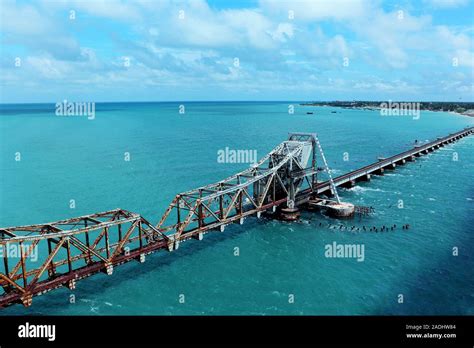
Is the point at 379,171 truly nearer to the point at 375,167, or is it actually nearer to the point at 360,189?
the point at 375,167

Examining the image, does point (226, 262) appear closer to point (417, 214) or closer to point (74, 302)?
point (74, 302)

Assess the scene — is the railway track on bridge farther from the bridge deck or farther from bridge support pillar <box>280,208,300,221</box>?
bridge support pillar <box>280,208,300,221</box>

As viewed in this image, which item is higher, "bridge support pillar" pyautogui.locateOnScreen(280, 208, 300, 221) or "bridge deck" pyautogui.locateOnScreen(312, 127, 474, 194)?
"bridge deck" pyautogui.locateOnScreen(312, 127, 474, 194)

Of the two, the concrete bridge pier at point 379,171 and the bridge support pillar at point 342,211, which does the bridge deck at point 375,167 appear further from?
the bridge support pillar at point 342,211

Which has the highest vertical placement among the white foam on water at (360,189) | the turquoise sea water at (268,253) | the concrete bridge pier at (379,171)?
the concrete bridge pier at (379,171)

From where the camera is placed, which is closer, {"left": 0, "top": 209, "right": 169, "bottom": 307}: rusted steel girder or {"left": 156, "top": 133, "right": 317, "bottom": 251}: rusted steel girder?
{"left": 0, "top": 209, "right": 169, "bottom": 307}: rusted steel girder

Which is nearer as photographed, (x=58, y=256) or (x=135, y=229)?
(x=58, y=256)

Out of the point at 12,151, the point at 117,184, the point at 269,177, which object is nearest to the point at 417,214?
the point at 269,177

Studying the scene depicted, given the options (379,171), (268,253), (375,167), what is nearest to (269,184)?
(268,253)

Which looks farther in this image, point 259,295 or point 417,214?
point 417,214

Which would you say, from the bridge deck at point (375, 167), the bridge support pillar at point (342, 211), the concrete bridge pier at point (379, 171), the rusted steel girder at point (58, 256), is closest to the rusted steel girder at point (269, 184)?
the bridge support pillar at point (342, 211)

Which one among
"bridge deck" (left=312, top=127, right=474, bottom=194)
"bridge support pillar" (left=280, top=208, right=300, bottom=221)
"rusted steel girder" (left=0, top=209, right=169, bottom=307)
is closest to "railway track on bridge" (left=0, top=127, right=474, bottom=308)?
"rusted steel girder" (left=0, top=209, right=169, bottom=307)
